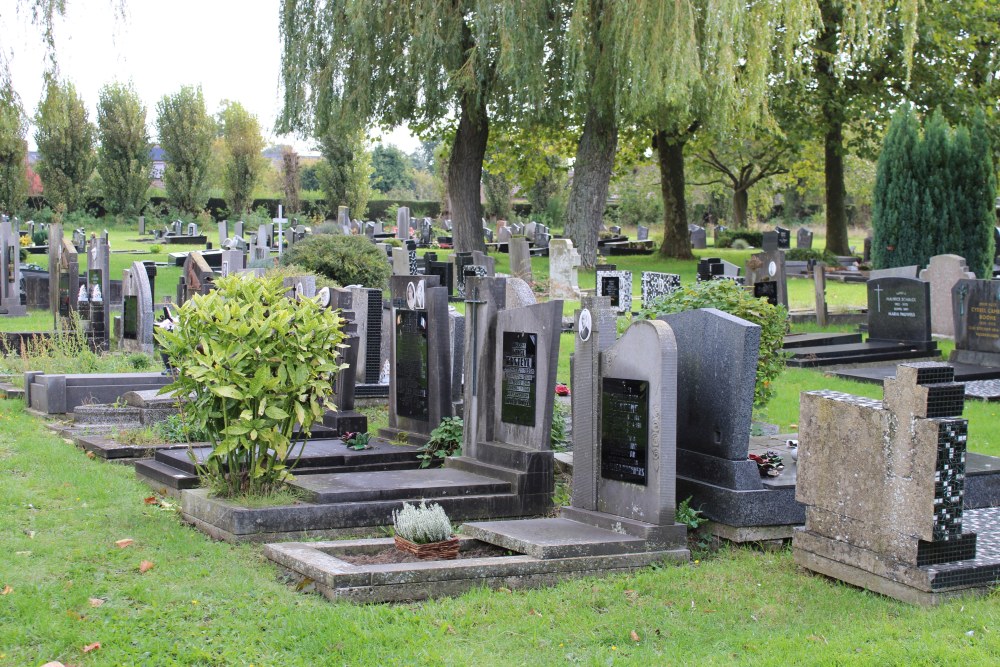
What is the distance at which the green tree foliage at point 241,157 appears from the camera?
5525 cm

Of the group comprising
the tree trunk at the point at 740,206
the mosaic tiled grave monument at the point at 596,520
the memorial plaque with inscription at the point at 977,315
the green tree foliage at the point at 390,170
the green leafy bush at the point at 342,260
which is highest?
the green tree foliage at the point at 390,170

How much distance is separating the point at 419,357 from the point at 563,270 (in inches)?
567

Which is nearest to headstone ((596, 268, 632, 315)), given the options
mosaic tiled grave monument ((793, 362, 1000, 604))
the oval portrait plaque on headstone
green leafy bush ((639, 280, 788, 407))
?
green leafy bush ((639, 280, 788, 407))

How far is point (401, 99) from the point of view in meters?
26.7

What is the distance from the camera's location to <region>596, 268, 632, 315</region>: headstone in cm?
1961

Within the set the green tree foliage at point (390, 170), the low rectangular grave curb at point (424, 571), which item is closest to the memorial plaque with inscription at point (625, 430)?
the low rectangular grave curb at point (424, 571)

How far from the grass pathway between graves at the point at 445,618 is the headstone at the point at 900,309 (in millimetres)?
9317

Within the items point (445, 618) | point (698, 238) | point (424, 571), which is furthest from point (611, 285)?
point (698, 238)

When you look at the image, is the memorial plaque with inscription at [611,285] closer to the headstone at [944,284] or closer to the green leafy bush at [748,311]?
the headstone at [944,284]

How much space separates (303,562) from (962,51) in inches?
1153

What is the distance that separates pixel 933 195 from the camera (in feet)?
76.4

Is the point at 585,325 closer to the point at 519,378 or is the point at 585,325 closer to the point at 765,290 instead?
the point at 519,378

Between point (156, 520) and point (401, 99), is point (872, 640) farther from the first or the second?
point (401, 99)

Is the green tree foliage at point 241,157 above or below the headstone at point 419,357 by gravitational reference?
above
